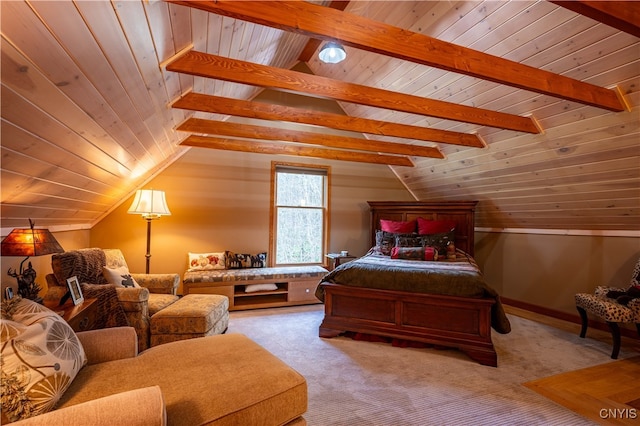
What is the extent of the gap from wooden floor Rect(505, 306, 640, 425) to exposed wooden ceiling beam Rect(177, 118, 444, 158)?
2.74m

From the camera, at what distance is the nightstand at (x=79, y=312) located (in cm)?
186

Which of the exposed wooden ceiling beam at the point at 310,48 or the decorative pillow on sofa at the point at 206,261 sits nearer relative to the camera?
the exposed wooden ceiling beam at the point at 310,48

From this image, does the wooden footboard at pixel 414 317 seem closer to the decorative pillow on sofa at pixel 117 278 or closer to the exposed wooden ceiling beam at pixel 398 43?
the exposed wooden ceiling beam at pixel 398 43

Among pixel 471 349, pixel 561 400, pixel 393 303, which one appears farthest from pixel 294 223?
pixel 561 400

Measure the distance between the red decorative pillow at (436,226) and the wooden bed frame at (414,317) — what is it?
1.82 metres

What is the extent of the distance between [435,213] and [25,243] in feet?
15.4

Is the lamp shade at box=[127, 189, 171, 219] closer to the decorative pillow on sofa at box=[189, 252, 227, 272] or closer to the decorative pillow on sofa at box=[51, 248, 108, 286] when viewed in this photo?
the decorative pillow on sofa at box=[51, 248, 108, 286]

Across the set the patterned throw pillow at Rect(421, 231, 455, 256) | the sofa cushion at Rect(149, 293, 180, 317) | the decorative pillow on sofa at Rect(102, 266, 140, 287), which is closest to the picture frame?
the decorative pillow on sofa at Rect(102, 266, 140, 287)

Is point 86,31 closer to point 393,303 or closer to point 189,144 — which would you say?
point 189,144

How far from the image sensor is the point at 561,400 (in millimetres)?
2045

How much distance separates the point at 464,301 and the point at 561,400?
906 mm

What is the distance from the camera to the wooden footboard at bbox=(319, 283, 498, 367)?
2682 mm

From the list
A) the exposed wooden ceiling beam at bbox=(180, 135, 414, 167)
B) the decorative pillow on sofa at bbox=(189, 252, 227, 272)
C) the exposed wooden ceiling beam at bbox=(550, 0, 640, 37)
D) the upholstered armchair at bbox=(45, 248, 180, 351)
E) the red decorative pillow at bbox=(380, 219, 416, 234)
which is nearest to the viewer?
the exposed wooden ceiling beam at bbox=(550, 0, 640, 37)

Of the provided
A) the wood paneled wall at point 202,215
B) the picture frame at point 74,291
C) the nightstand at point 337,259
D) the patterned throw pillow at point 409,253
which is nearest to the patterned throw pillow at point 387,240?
the patterned throw pillow at point 409,253
